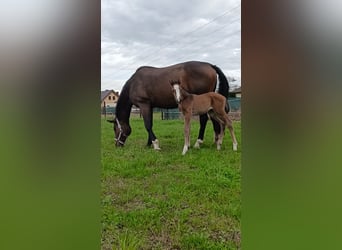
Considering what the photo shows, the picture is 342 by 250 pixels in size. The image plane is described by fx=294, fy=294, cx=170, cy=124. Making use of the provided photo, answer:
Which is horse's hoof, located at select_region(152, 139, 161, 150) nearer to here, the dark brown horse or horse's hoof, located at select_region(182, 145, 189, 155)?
the dark brown horse

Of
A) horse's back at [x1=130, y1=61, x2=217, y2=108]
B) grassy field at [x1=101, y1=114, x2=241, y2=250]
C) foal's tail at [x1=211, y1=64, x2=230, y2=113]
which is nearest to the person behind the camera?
grassy field at [x1=101, y1=114, x2=241, y2=250]

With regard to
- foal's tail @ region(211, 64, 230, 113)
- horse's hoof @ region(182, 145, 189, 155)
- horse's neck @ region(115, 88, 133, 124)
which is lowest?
horse's hoof @ region(182, 145, 189, 155)

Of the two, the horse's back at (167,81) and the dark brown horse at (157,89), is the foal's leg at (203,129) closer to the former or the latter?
the dark brown horse at (157,89)

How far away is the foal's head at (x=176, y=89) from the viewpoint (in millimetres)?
1386

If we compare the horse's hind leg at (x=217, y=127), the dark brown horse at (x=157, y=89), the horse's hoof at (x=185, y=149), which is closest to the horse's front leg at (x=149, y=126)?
the dark brown horse at (x=157, y=89)

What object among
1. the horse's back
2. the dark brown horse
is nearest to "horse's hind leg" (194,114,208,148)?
the dark brown horse

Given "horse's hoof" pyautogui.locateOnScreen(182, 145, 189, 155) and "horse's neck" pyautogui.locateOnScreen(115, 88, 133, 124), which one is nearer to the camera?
"horse's neck" pyautogui.locateOnScreen(115, 88, 133, 124)

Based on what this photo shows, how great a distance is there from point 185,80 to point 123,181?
557 millimetres

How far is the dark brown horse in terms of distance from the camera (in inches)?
46.4

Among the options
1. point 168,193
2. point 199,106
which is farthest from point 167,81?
point 168,193

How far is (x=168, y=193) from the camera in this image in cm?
106
